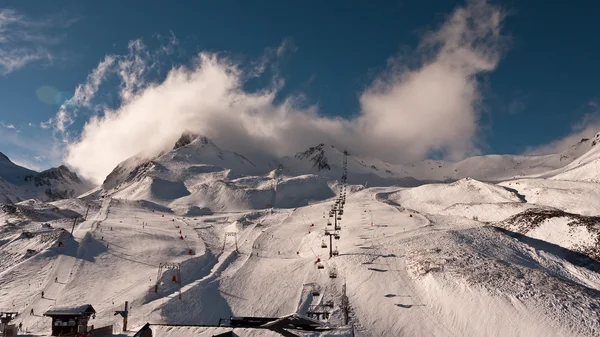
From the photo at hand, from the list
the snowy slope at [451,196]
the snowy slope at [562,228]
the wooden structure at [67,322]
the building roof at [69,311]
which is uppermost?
the snowy slope at [451,196]

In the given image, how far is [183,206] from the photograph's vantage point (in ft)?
517

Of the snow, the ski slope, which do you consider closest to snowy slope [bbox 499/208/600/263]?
the snow

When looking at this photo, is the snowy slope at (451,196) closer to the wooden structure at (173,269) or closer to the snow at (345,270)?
the snow at (345,270)

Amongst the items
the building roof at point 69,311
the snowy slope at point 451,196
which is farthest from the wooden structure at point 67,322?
the snowy slope at point 451,196

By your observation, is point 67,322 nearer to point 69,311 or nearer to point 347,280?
point 69,311

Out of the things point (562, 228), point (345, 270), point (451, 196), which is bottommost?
point (345, 270)

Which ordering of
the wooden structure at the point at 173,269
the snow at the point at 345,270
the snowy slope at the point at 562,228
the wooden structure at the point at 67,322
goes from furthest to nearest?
1. the snowy slope at the point at 562,228
2. the wooden structure at the point at 173,269
3. the snow at the point at 345,270
4. the wooden structure at the point at 67,322

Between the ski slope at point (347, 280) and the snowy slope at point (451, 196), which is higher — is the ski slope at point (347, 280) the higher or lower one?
the lower one

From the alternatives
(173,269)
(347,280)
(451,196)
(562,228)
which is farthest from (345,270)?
(451,196)

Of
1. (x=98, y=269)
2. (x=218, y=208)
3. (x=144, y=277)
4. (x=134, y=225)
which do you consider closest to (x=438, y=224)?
(x=144, y=277)

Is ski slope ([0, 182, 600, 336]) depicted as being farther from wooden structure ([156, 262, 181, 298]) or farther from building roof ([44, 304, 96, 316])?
building roof ([44, 304, 96, 316])

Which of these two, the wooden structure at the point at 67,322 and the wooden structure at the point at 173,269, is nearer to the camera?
the wooden structure at the point at 67,322

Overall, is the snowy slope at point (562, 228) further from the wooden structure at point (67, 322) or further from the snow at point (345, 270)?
the wooden structure at point (67, 322)

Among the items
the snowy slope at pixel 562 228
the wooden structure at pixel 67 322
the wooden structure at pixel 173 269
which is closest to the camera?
the wooden structure at pixel 67 322
